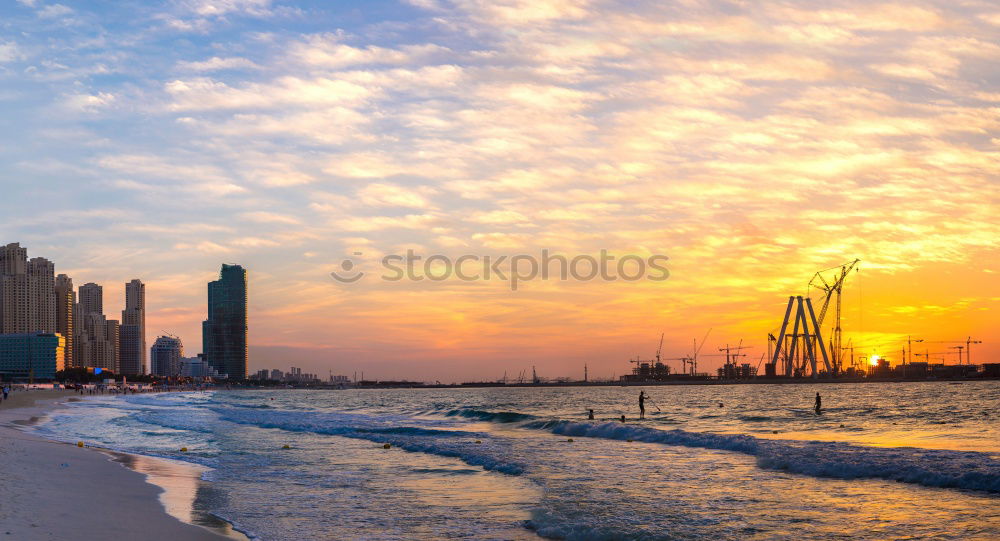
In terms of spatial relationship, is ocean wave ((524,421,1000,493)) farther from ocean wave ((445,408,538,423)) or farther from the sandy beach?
ocean wave ((445,408,538,423))

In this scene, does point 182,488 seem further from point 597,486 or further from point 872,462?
point 872,462

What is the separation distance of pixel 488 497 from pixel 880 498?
13.0m

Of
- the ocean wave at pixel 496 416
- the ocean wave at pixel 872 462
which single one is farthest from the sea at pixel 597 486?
the ocean wave at pixel 496 416

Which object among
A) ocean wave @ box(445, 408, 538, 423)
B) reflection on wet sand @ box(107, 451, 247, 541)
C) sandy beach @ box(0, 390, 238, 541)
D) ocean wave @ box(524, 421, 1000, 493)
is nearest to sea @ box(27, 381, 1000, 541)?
ocean wave @ box(524, 421, 1000, 493)

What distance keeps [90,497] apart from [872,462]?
30.0 m

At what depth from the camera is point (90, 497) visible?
75.0 feet

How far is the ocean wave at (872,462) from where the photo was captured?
28266 mm

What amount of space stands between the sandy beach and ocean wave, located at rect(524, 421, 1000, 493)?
24.3m

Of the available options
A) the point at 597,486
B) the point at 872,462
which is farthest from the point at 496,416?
the point at 597,486

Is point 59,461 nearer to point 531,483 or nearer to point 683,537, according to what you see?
point 531,483

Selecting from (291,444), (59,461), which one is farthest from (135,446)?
(59,461)

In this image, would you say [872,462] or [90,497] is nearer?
[90,497]

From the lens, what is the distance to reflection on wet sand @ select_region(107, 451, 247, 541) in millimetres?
20812

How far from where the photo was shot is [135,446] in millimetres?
47938
